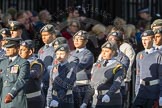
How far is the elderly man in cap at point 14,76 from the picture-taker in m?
12.0

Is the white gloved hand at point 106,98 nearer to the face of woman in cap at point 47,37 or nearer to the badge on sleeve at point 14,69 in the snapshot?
the badge on sleeve at point 14,69

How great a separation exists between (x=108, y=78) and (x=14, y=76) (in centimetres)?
173

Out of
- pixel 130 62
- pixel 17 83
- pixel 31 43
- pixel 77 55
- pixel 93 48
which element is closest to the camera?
pixel 17 83

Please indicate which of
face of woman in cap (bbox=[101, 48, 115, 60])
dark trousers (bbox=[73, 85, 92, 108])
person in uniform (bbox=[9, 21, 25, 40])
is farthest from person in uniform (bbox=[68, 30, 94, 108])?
person in uniform (bbox=[9, 21, 25, 40])

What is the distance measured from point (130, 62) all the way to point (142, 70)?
2051mm

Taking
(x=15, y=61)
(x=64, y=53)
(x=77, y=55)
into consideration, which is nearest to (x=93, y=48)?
(x=77, y=55)

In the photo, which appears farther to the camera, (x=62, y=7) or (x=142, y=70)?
(x=62, y=7)

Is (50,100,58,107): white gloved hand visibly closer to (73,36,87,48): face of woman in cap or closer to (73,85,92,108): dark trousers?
(73,85,92,108): dark trousers

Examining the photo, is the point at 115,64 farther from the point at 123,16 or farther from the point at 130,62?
the point at 123,16

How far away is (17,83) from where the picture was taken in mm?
11953

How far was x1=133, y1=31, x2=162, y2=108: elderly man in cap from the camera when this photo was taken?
13172 mm

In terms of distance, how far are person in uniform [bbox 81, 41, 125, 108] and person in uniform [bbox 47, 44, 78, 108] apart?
405 millimetres

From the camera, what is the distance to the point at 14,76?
12.1 m

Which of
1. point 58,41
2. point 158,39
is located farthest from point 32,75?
point 158,39
